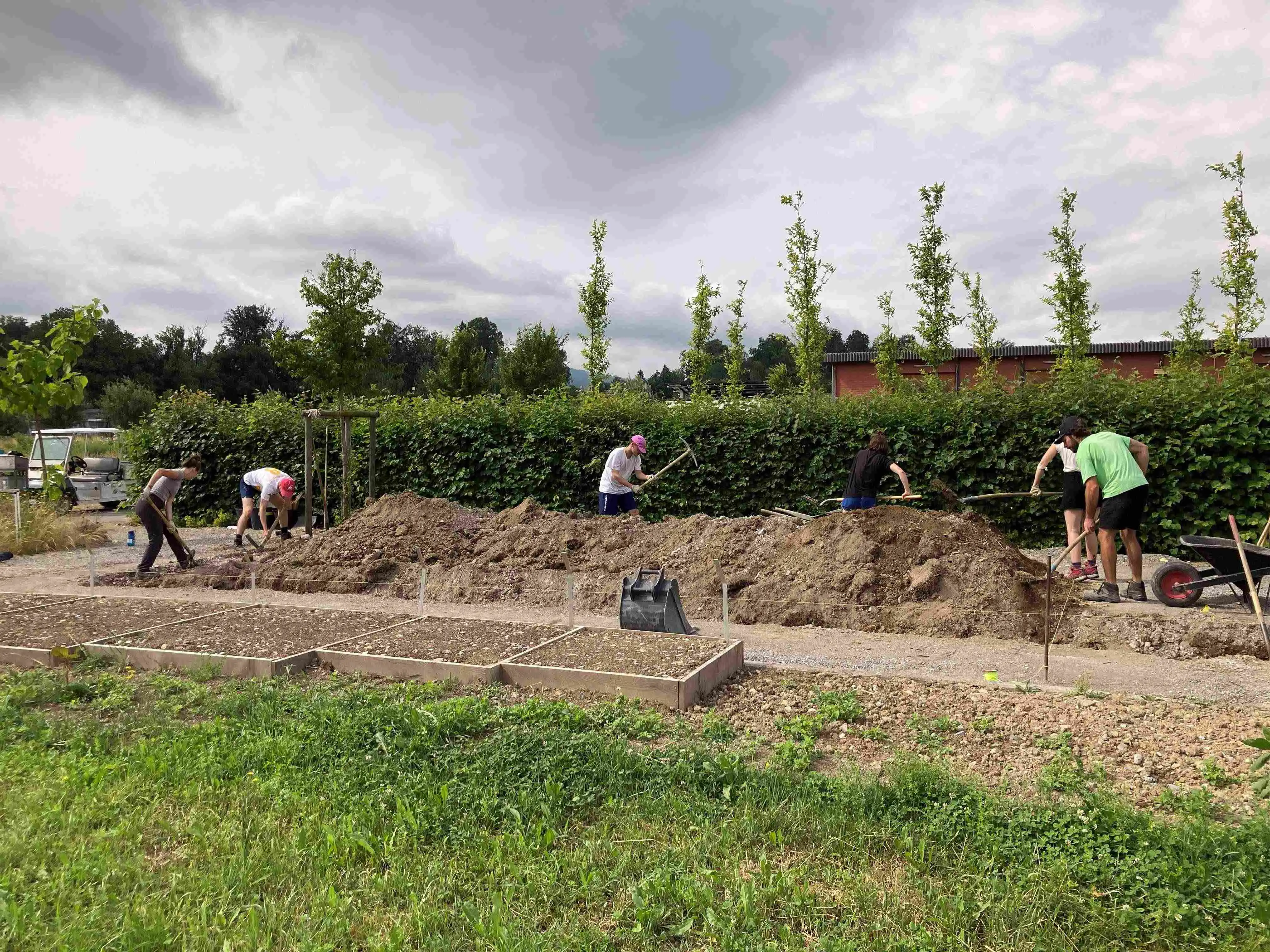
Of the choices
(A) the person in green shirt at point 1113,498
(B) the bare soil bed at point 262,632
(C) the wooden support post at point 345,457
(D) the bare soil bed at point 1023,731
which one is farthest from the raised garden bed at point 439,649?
(C) the wooden support post at point 345,457

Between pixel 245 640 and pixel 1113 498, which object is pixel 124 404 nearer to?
pixel 245 640

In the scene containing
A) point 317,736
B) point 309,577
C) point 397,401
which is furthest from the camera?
point 397,401

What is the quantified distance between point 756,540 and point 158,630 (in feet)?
19.4

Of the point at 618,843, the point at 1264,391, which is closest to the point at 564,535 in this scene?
the point at 618,843

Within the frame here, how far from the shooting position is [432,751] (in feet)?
13.6

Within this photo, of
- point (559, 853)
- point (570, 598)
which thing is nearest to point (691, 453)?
point (570, 598)

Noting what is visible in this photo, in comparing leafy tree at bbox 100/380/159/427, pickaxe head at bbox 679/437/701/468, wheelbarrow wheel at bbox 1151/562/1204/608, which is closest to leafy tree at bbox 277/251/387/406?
→ pickaxe head at bbox 679/437/701/468

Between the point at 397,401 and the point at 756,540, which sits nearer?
the point at 756,540

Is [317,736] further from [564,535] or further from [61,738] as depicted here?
[564,535]

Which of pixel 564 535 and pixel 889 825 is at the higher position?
pixel 564 535

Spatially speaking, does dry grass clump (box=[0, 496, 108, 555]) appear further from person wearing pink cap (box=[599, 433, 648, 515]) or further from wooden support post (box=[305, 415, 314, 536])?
person wearing pink cap (box=[599, 433, 648, 515])

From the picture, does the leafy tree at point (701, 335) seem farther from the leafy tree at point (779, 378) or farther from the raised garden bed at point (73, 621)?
the raised garden bed at point (73, 621)

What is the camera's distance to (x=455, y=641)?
6547mm

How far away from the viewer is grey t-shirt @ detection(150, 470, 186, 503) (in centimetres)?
1043
